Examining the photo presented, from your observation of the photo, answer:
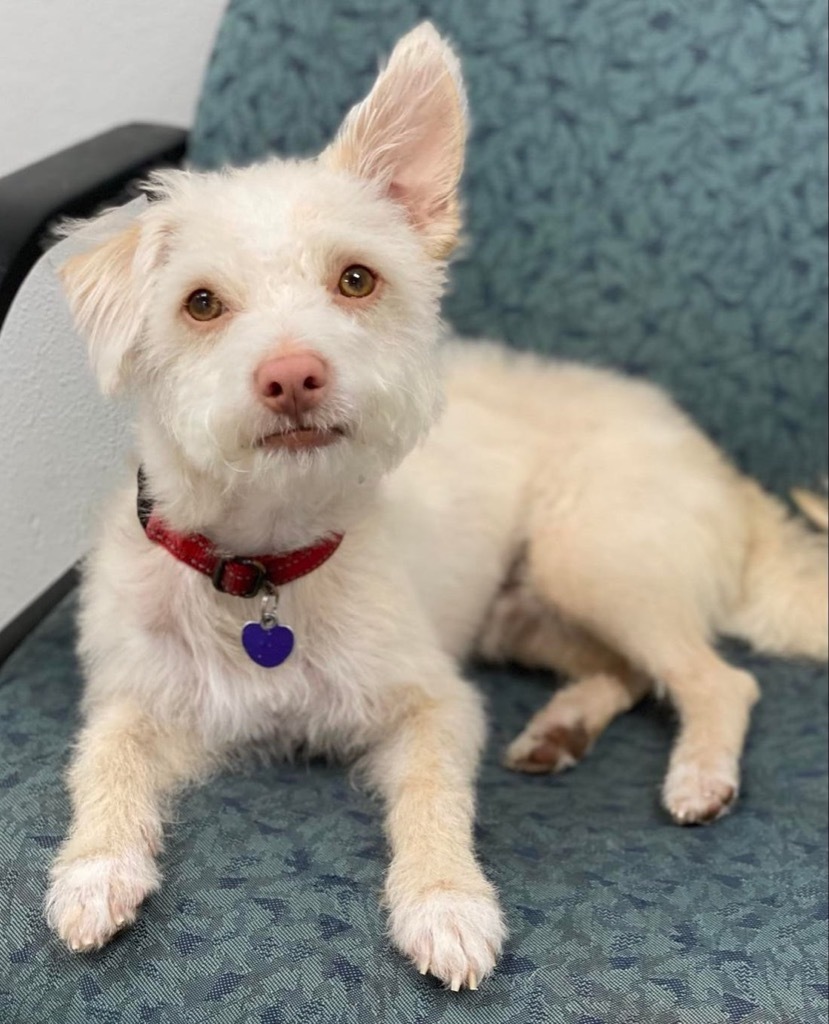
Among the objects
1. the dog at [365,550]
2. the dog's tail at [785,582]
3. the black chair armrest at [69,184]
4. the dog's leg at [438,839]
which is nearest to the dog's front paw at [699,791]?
the dog at [365,550]

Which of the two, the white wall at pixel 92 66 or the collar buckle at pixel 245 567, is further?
the white wall at pixel 92 66

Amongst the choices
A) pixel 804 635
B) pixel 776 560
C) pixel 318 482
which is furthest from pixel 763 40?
pixel 318 482

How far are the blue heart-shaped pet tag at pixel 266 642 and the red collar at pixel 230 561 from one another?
54 mm

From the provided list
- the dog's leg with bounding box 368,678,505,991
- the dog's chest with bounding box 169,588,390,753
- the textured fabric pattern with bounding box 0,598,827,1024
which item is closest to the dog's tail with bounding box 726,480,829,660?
the textured fabric pattern with bounding box 0,598,827,1024

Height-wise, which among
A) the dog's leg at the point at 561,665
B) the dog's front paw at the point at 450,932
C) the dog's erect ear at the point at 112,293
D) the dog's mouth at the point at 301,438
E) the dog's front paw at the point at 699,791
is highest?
the dog's erect ear at the point at 112,293

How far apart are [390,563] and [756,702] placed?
2.55 feet

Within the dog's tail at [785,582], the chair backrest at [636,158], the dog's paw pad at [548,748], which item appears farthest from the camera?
the chair backrest at [636,158]

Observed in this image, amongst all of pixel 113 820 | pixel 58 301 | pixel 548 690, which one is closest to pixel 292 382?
pixel 113 820

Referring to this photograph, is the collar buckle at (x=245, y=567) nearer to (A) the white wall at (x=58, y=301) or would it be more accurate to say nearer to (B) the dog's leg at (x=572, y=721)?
(A) the white wall at (x=58, y=301)

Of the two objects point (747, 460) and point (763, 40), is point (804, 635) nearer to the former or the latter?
point (747, 460)

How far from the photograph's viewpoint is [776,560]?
7.17 ft

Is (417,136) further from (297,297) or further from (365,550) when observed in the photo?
(365,550)

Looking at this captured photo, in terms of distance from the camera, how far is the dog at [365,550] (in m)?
1.27

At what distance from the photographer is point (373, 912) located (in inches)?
50.2
